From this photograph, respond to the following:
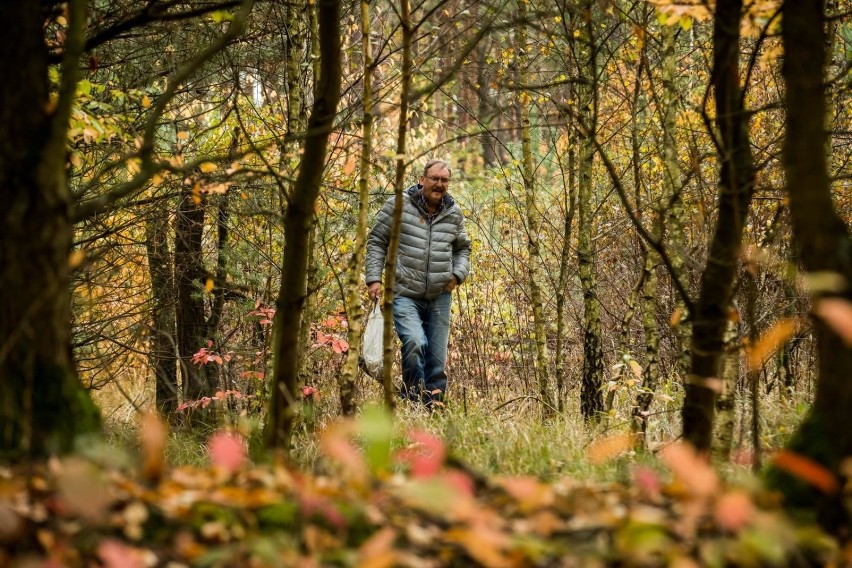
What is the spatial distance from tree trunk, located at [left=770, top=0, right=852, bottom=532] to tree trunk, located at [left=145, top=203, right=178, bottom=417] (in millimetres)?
5941

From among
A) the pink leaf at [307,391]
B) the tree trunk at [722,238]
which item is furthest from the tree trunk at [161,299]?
the tree trunk at [722,238]

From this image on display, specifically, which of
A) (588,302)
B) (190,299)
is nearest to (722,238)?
(588,302)

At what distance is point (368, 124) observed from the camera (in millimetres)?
4062

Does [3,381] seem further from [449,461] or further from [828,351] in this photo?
[828,351]

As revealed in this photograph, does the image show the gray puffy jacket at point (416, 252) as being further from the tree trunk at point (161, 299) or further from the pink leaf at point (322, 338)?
the tree trunk at point (161, 299)

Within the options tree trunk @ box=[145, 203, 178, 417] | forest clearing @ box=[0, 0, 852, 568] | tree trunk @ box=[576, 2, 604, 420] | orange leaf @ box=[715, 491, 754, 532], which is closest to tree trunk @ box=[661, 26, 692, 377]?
forest clearing @ box=[0, 0, 852, 568]

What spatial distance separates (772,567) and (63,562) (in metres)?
1.66

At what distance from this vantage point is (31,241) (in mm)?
2229

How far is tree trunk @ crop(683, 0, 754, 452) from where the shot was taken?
2.94 m

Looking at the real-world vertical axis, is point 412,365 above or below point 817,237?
below

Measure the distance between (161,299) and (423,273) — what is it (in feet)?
10.1

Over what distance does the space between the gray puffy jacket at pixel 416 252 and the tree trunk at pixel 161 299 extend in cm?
207

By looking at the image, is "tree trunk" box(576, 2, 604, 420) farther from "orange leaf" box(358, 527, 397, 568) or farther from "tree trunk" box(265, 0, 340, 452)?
"orange leaf" box(358, 527, 397, 568)

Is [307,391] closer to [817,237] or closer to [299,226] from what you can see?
[299,226]
